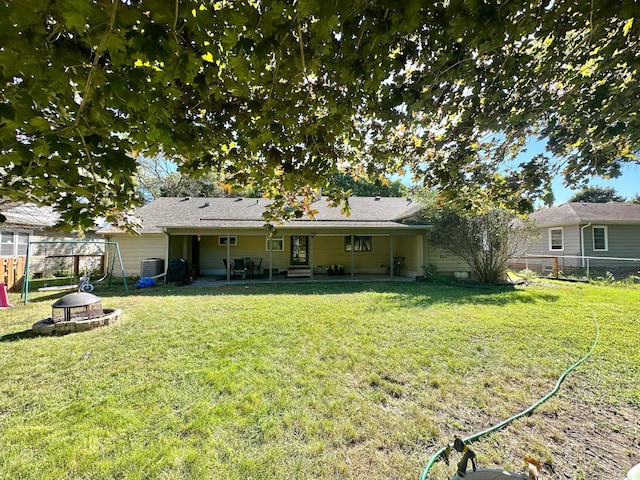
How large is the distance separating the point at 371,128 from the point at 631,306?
9.40 m

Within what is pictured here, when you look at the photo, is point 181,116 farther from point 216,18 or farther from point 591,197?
point 591,197

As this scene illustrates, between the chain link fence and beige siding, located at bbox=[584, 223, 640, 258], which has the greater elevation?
beige siding, located at bbox=[584, 223, 640, 258]

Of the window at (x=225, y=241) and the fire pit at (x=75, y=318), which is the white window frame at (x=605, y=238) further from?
the fire pit at (x=75, y=318)

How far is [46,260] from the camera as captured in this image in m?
13.6

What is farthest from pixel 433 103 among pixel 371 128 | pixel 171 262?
pixel 171 262

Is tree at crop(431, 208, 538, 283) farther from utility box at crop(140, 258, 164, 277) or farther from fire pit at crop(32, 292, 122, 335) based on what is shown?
utility box at crop(140, 258, 164, 277)

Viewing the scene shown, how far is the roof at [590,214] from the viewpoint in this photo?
46.8 feet

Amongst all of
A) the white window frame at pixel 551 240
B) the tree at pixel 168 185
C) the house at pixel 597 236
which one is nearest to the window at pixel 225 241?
the tree at pixel 168 185

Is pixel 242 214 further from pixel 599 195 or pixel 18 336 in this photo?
pixel 599 195

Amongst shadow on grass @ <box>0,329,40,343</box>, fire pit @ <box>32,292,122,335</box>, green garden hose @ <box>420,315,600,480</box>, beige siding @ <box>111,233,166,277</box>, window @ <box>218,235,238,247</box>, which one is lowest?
green garden hose @ <box>420,315,600,480</box>

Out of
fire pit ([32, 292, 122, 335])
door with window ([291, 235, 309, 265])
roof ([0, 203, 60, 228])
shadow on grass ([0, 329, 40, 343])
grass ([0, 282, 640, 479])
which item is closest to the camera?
grass ([0, 282, 640, 479])

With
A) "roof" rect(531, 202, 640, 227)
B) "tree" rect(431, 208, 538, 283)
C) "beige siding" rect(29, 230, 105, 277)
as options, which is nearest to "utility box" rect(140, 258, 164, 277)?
"beige siding" rect(29, 230, 105, 277)

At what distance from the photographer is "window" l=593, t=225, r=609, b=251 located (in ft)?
48.2

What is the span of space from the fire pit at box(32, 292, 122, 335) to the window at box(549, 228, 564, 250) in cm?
2092
